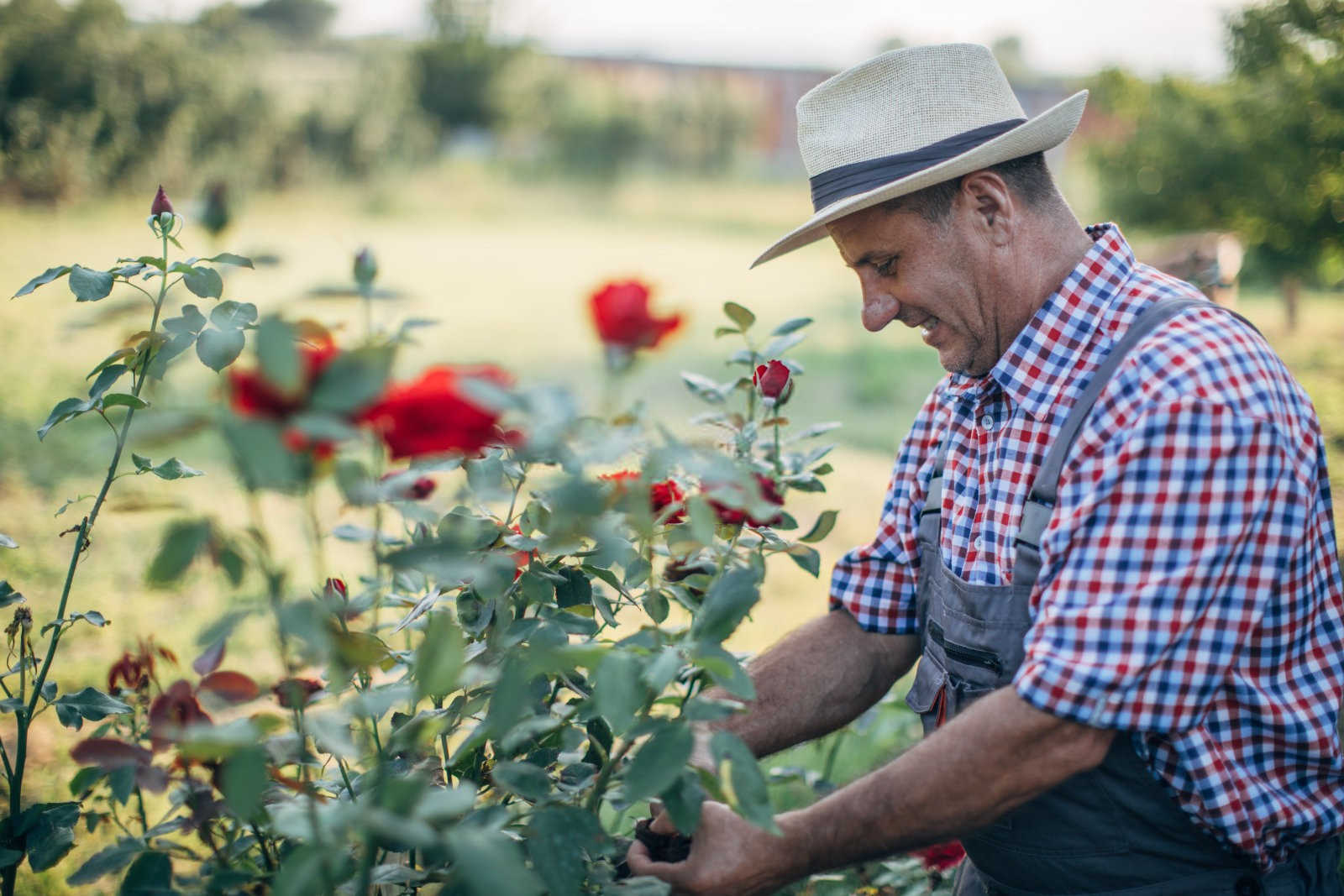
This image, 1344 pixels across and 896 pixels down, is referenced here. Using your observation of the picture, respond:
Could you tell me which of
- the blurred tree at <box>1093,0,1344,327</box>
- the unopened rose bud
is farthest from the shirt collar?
the blurred tree at <box>1093,0,1344,327</box>

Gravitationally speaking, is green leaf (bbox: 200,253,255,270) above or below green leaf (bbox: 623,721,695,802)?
above

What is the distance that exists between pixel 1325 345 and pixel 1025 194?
9514mm

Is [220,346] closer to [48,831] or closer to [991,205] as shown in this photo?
[48,831]

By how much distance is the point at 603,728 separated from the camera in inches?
54.4

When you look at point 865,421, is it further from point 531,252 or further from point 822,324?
point 531,252

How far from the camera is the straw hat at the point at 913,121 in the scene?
1.53 meters

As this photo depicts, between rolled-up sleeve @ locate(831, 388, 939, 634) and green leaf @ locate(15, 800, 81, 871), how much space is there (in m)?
1.03

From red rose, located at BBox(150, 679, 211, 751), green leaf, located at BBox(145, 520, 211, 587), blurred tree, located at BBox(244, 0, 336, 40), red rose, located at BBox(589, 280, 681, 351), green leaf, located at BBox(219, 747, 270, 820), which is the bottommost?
red rose, located at BBox(150, 679, 211, 751)

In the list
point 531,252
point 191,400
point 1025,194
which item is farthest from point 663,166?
point 1025,194

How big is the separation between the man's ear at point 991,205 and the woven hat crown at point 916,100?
8cm

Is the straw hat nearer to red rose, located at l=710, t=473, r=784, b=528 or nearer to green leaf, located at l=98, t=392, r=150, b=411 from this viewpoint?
red rose, located at l=710, t=473, r=784, b=528

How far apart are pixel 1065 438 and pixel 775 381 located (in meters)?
0.40

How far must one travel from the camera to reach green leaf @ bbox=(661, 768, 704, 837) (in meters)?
1.03

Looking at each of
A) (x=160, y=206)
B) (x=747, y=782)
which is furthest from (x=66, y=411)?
(x=747, y=782)
